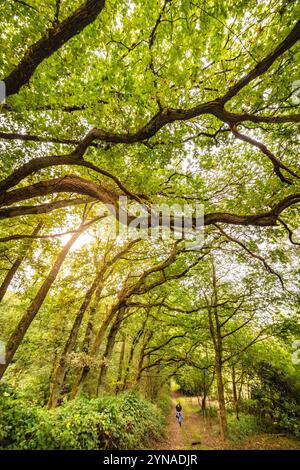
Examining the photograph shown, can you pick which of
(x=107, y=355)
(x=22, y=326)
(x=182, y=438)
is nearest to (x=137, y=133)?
(x=22, y=326)

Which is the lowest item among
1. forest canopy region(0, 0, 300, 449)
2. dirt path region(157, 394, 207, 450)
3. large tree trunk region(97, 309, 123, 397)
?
dirt path region(157, 394, 207, 450)

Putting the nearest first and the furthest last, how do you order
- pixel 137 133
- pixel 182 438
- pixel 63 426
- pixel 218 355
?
pixel 137 133 < pixel 63 426 < pixel 218 355 < pixel 182 438

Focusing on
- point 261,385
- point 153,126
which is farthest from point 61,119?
point 261,385

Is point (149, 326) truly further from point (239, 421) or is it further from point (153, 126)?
point (153, 126)

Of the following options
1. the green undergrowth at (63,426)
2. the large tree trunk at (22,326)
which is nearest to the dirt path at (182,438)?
the green undergrowth at (63,426)

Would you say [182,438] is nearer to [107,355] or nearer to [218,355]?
[218,355]

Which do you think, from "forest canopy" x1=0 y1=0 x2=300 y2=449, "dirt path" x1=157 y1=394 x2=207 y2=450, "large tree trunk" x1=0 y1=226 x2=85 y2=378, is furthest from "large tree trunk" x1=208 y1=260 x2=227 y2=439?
"large tree trunk" x1=0 y1=226 x2=85 y2=378

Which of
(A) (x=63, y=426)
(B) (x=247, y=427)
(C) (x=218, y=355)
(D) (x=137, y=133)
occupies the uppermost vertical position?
(D) (x=137, y=133)

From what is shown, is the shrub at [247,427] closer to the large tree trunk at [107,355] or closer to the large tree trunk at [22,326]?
the large tree trunk at [107,355]

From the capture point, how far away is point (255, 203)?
660cm

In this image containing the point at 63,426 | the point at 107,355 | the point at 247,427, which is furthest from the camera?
the point at 247,427

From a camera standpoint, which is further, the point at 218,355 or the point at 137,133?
the point at 218,355

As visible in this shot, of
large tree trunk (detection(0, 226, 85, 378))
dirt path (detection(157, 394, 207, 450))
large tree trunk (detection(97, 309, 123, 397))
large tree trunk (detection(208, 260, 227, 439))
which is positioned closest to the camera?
large tree trunk (detection(0, 226, 85, 378))

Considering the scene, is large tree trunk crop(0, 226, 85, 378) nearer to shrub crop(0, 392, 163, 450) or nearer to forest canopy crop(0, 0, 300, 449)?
forest canopy crop(0, 0, 300, 449)
